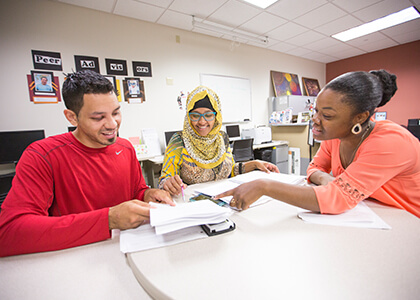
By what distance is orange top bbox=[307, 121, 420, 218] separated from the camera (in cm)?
74

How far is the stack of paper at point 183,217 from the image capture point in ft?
1.91

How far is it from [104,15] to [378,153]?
11.8ft

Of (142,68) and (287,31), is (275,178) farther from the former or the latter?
(287,31)

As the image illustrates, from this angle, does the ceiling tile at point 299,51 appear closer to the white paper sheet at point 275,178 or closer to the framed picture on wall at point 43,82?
the white paper sheet at point 275,178

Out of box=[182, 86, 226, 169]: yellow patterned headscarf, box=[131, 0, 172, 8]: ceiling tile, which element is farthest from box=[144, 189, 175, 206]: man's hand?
box=[131, 0, 172, 8]: ceiling tile

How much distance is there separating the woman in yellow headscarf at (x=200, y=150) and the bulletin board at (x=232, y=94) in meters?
2.58

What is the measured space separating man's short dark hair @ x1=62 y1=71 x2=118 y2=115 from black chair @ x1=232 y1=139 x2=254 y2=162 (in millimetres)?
2577

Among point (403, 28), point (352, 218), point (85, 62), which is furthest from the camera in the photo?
point (403, 28)

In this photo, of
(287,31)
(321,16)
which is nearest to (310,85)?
(287,31)

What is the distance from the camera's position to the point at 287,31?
3.74 metres

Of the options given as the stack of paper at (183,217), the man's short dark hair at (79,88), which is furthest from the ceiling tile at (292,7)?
the stack of paper at (183,217)

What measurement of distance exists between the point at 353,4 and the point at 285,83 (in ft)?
7.09

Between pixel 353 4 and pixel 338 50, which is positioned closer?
pixel 353 4

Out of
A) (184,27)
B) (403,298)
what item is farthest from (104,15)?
(403,298)
